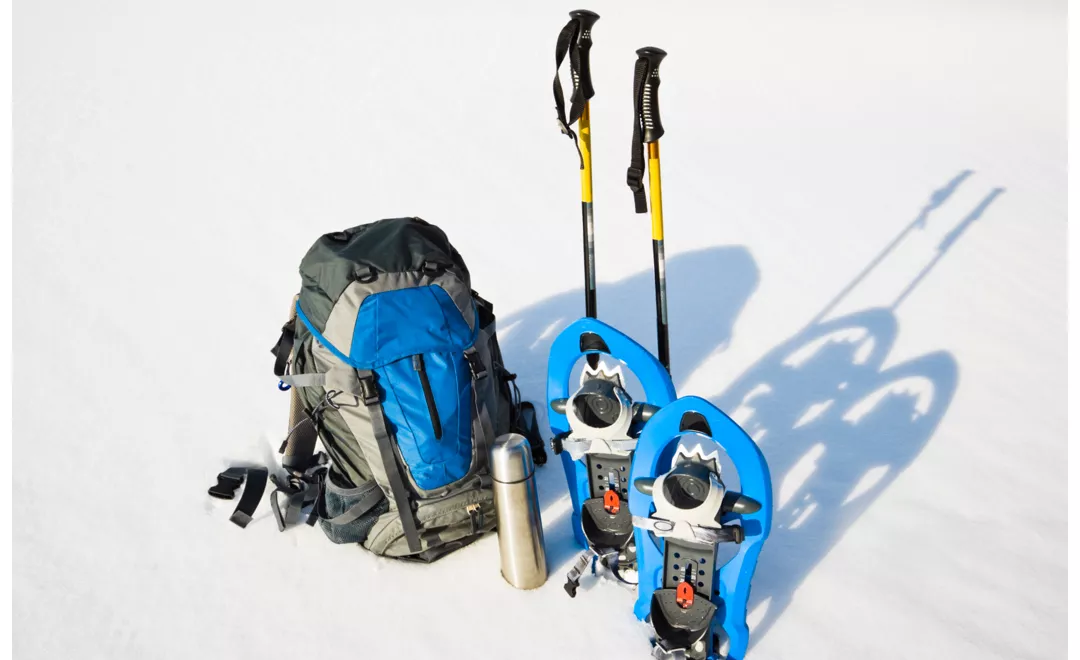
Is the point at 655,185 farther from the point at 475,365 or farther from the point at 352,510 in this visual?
the point at 352,510

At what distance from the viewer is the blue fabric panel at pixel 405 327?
272cm

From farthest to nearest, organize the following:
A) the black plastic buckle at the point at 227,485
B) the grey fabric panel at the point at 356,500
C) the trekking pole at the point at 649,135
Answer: the black plastic buckle at the point at 227,485, the grey fabric panel at the point at 356,500, the trekking pole at the point at 649,135

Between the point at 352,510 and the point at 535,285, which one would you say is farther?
the point at 535,285

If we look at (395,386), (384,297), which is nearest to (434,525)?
(395,386)

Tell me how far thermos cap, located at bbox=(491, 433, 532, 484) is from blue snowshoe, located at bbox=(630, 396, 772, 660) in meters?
0.38

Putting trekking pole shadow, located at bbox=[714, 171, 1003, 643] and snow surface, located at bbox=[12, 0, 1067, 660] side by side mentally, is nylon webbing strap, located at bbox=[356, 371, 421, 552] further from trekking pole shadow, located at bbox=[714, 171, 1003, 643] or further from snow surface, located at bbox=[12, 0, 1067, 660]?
trekking pole shadow, located at bbox=[714, 171, 1003, 643]

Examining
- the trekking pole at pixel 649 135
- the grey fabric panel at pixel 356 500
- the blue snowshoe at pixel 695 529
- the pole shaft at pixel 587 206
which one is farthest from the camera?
the pole shaft at pixel 587 206

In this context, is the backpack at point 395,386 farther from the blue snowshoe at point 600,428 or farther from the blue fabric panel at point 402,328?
the blue snowshoe at point 600,428

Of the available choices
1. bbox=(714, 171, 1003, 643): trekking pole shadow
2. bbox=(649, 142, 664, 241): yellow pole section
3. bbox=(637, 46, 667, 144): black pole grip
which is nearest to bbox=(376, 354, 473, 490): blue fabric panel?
bbox=(649, 142, 664, 241): yellow pole section

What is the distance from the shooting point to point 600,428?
8.72ft

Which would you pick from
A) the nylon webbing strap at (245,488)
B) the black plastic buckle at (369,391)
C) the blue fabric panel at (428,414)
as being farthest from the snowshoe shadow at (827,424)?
the nylon webbing strap at (245,488)

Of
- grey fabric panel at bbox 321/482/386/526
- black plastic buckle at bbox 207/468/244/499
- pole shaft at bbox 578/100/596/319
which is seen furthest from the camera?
black plastic buckle at bbox 207/468/244/499

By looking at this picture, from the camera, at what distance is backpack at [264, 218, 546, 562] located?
274cm

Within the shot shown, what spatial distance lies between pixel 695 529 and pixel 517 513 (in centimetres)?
62
